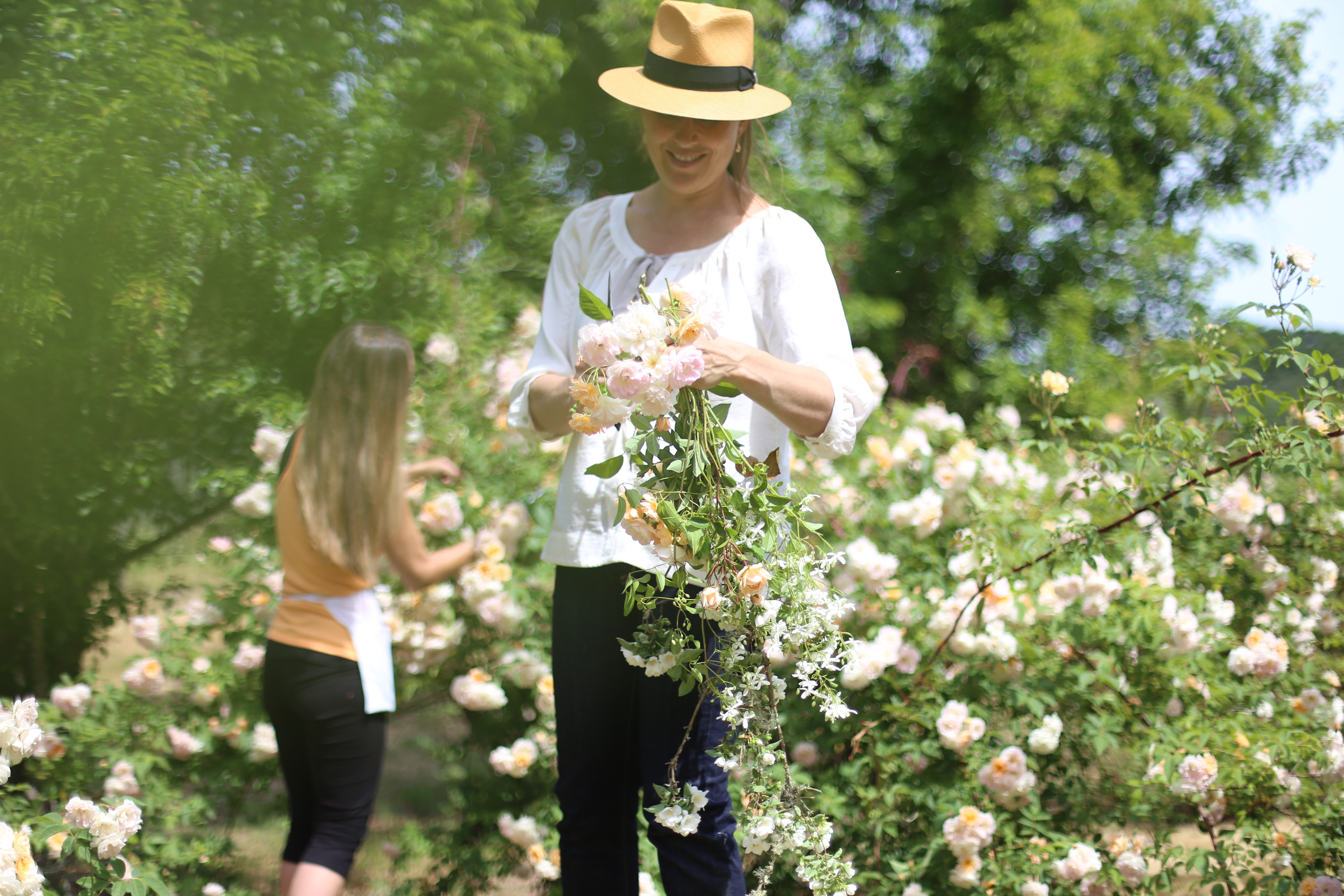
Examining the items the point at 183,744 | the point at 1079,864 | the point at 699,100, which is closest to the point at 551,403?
the point at 699,100

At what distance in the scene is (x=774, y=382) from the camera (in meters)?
1.20

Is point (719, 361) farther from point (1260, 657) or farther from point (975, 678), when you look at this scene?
point (1260, 657)

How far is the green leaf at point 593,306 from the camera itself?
112 cm

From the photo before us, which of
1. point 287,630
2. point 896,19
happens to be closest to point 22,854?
point 287,630

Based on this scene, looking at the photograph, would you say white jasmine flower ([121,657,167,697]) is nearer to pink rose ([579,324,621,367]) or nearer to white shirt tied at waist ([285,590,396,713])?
white shirt tied at waist ([285,590,396,713])

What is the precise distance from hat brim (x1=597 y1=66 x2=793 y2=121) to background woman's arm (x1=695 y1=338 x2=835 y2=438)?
33 cm

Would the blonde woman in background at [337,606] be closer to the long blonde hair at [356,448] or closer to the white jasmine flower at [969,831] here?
the long blonde hair at [356,448]

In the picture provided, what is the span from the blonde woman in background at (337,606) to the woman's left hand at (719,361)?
3.47ft

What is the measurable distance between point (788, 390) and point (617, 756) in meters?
0.66

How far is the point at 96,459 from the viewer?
265 centimetres

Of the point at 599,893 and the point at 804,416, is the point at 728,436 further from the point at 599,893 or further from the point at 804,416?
the point at 599,893

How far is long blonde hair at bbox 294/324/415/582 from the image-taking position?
190 cm

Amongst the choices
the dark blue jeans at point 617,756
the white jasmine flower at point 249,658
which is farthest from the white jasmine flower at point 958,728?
the white jasmine flower at point 249,658

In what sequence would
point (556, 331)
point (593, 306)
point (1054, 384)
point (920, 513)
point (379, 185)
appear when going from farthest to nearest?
point (379, 185) → point (920, 513) → point (1054, 384) → point (556, 331) → point (593, 306)
